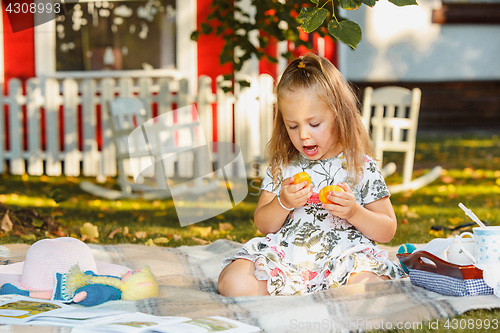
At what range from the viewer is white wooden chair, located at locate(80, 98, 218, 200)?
220 inches

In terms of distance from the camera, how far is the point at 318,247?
2.37m

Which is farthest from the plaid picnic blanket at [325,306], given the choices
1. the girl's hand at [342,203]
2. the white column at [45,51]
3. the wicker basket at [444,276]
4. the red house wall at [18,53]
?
the red house wall at [18,53]

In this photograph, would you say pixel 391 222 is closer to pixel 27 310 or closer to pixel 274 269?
pixel 274 269

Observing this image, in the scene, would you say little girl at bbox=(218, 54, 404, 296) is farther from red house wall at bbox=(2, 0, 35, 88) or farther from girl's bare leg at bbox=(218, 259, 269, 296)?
red house wall at bbox=(2, 0, 35, 88)

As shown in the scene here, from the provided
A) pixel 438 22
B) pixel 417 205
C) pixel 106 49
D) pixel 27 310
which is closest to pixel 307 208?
pixel 27 310

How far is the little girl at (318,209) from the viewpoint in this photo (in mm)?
2271

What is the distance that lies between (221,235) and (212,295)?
5.34ft

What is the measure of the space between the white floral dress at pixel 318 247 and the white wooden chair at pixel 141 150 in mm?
3078

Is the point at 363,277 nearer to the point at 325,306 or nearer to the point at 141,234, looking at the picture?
the point at 325,306

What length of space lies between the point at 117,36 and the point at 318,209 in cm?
650

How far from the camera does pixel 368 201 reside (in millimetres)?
2410

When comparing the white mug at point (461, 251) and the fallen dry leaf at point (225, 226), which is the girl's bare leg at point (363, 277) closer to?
the white mug at point (461, 251)

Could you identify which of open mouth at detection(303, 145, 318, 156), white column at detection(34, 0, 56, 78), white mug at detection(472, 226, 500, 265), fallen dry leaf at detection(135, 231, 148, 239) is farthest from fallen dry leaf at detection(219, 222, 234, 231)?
white column at detection(34, 0, 56, 78)

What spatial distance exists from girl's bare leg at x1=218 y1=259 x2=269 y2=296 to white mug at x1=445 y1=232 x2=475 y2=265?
2.46 feet
